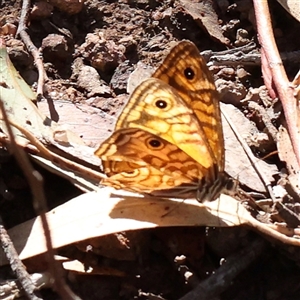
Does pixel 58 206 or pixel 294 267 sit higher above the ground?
pixel 58 206

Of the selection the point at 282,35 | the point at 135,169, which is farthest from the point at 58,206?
the point at 282,35

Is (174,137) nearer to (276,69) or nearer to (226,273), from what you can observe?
(226,273)

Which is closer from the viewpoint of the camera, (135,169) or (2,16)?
(135,169)

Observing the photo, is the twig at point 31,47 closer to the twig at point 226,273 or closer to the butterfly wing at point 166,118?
the butterfly wing at point 166,118

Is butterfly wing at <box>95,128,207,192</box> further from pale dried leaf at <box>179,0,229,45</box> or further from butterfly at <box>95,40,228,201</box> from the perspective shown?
pale dried leaf at <box>179,0,229,45</box>

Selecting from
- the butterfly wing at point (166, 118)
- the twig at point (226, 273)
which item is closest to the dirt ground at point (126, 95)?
the twig at point (226, 273)

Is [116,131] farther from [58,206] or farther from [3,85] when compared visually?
[3,85]
